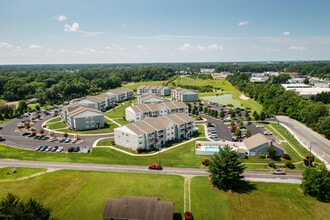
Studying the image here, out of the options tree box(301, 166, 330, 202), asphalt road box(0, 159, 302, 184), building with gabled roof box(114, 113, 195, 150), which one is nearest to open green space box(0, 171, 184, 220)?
asphalt road box(0, 159, 302, 184)

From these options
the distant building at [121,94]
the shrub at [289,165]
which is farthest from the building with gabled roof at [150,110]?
the shrub at [289,165]

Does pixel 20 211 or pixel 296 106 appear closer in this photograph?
pixel 20 211

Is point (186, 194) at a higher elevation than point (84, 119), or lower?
lower

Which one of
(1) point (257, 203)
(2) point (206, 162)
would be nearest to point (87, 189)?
(2) point (206, 162)

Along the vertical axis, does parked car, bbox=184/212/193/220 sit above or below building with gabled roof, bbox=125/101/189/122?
below

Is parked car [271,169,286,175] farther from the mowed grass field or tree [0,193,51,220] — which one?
tree [0,193,51,220]

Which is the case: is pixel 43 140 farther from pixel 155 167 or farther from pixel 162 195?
pixel 162 195

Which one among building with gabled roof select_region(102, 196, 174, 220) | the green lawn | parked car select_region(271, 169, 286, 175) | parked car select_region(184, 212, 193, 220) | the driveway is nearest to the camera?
building with gabled roof select_region(102, 196, 174, 220)
